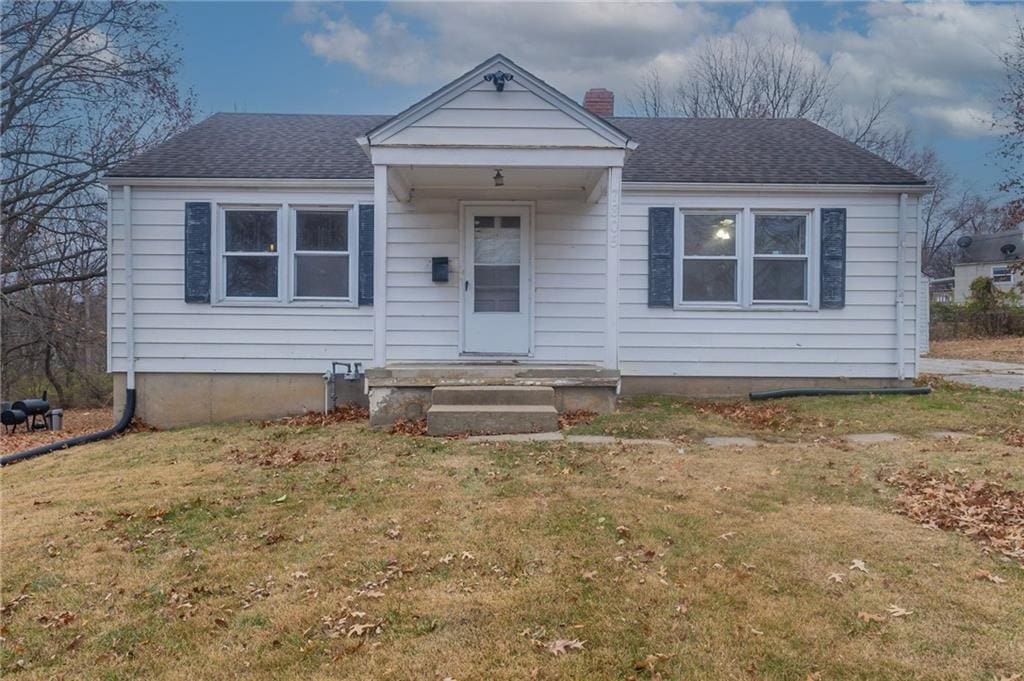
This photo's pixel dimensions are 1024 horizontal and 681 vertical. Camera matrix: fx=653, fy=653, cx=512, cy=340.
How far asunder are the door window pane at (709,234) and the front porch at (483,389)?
98.7 inches

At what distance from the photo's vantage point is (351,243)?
28.0ft

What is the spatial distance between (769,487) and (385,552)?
2.72 metres

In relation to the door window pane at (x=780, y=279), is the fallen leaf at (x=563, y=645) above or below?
below

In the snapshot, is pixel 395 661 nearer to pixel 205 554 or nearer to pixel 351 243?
pixel 205 554

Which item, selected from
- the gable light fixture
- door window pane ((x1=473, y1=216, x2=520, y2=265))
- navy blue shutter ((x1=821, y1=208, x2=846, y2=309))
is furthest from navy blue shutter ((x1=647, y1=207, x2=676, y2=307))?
the gable light fixture

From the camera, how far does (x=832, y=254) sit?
8555mm

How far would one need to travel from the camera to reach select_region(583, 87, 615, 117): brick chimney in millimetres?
10219

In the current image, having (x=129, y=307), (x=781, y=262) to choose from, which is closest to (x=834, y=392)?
(x=781, y=262)

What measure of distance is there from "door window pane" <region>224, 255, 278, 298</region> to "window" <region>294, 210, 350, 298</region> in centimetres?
32

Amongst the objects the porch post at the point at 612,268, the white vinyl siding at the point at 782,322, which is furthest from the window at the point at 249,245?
the white vinyl siding at the point at 782,322

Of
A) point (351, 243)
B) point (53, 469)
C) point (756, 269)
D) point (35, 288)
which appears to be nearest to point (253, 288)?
point (351, 243)

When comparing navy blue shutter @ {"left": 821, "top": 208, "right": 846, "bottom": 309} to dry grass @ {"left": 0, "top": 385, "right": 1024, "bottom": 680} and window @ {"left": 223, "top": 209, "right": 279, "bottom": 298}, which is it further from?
window @ {"left": 223, "top": 209, "right": 279, "bottom": 298}

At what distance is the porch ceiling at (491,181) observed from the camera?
7616 millimetres

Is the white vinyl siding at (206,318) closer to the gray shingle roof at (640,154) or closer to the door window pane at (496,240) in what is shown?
the gray shingle roof at (640,154)
